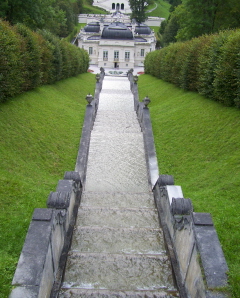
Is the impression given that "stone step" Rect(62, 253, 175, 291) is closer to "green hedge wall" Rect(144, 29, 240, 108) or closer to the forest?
"green hedge wall" Rect(144, 29, 240, 108)

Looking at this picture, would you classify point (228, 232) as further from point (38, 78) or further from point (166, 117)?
point (38, 78)

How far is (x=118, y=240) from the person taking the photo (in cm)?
744

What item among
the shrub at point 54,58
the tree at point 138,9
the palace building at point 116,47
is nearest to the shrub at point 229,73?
the shrub at point 54,58

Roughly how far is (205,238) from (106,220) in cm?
327

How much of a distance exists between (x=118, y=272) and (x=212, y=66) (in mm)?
14223

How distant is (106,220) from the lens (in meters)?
8.44

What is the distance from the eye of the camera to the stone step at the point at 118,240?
23.5ft

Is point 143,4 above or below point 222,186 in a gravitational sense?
above

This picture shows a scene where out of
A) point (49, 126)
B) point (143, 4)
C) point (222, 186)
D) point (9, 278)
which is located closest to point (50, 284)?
point (9, 278)

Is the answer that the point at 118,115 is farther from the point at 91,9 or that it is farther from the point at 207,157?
the point at 91,9

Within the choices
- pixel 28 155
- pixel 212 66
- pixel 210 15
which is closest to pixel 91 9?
pixel 210 15

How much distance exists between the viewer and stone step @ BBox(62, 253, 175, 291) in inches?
240

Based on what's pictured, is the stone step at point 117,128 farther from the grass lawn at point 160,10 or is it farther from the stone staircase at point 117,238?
the grass lawn at point 160,10

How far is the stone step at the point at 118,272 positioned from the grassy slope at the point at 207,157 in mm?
1432
